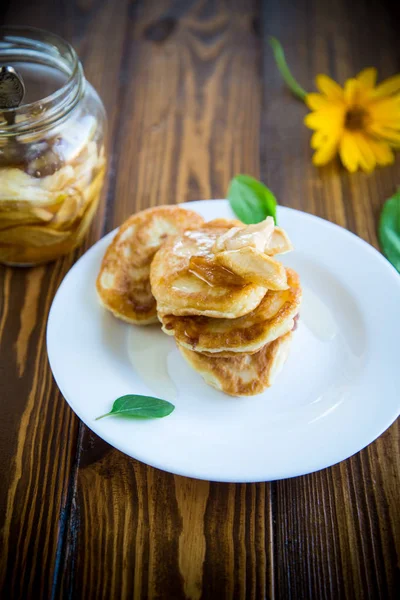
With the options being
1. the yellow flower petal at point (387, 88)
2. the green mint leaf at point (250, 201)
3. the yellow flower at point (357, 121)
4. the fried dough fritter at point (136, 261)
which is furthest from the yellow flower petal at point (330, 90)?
the fried dough fritter at point (136, 261)

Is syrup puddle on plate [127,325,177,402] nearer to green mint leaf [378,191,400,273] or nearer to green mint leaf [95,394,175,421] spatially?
green mint leaf [95,394,175,421]

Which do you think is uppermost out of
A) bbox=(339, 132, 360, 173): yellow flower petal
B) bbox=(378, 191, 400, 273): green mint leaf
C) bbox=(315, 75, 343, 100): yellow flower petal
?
bbox=(315, 75, 343, 100): yellow flower petal

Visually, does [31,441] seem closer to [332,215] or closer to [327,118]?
[332,215]

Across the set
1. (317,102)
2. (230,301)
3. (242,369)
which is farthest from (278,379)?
(317,102)

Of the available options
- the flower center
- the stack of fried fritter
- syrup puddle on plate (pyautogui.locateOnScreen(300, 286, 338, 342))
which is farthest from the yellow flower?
the stack of fried fritter

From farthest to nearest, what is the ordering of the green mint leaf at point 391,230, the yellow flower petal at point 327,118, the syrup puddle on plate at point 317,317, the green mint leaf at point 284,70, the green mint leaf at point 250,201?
the green mint leaf at point 284,70, the yellow flower petal at point 327,118, the green mint leaf at point 391,230, the green mint leaf at point 250,201, the syrup puddle on plate at point 317,317

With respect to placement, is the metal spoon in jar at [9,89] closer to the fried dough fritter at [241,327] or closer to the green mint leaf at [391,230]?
the fried dough fritter at [241,327]
